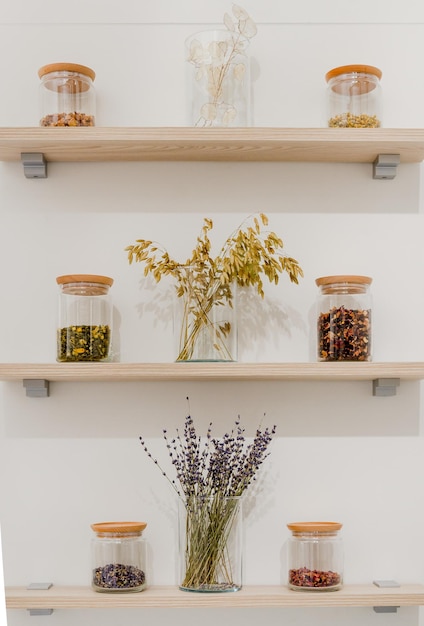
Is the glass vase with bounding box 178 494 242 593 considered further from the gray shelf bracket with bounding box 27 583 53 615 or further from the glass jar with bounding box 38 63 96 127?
the glass jar with bounding box 38 63 96 127

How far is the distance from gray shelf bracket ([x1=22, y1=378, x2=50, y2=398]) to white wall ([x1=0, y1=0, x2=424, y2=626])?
0.16ft

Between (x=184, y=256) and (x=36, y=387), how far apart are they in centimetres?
41

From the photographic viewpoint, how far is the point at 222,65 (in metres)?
1.56

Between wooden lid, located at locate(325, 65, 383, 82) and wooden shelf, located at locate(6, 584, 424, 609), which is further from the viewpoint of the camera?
wooden lid, located at locate(325, 65, 383, 82)

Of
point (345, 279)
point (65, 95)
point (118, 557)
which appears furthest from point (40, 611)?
point (65, 95)

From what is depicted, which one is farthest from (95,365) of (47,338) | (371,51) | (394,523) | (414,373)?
(371,51)

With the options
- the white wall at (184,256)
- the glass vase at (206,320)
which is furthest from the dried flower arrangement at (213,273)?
the white wall at (184,256)

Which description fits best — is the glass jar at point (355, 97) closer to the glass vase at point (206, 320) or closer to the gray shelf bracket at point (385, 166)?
the gray shelf bracket at point (385, 166)

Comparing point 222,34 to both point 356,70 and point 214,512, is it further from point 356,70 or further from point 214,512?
point 214,512

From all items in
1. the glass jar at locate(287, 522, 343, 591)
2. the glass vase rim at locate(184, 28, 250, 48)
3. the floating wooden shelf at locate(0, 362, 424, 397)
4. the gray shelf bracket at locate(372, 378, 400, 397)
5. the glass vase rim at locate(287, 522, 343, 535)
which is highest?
the glass vase rim at locate(184, 28, 250, 48)

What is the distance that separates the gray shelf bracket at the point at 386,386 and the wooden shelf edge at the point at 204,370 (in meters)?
0.13

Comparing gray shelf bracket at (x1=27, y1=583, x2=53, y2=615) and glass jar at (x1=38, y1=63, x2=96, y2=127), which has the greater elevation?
glass jar at (x1=38, y1=63, x2=96, y2=127)

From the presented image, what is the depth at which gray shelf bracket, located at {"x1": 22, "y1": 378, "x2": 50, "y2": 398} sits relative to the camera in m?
1.55

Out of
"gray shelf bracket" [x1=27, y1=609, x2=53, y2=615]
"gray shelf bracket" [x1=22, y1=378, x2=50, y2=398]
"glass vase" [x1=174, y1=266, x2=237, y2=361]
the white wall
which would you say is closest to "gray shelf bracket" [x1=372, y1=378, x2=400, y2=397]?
the white wall
